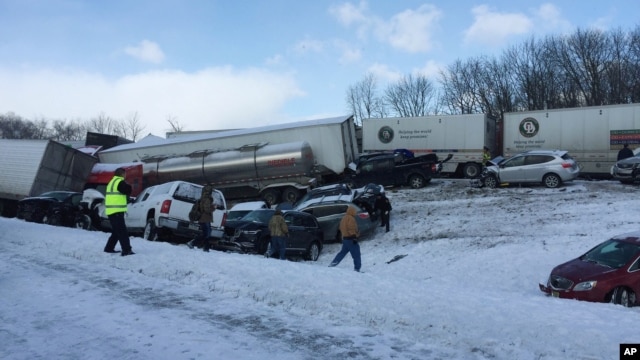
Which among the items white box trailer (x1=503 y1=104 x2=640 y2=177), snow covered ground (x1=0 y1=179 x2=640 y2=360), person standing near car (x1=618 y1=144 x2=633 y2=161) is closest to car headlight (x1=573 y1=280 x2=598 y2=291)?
snow covered ground (x1=0 y1=179 x2=640 y2=360)

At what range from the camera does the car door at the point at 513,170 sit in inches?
890

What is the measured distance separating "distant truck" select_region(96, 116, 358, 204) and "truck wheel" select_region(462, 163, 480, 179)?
6320 millimetres

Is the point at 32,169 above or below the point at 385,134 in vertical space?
below

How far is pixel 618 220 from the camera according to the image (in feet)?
50.6

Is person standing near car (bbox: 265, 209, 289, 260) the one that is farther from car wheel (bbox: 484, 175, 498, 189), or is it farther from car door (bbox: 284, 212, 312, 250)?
car wheel (bbox: 484, 175, 498, 189)

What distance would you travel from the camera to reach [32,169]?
21.8m

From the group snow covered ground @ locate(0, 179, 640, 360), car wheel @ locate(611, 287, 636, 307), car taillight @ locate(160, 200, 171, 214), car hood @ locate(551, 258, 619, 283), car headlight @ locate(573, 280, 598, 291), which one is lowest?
car wheel @ locate(611, 287, 636, 307)

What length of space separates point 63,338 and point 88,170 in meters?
20.9

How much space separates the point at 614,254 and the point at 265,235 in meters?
8.74

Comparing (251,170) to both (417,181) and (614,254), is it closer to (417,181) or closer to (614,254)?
(417,181)

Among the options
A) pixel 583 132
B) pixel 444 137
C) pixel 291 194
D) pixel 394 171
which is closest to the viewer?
pixel 291 194

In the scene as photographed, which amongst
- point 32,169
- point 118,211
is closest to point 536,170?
point 118,211

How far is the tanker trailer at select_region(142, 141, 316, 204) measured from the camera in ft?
76.6

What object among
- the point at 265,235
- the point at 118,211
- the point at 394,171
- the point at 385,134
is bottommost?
the point at 265,235
